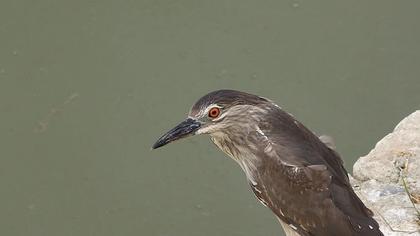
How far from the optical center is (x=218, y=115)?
134 inches

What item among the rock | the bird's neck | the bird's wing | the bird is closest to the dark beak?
the bird

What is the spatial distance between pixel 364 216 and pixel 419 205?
0.34m

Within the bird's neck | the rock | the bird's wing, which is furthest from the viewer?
the bird's neck

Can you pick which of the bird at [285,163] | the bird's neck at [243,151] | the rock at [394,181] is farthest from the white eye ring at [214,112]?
the rock at [394,181]

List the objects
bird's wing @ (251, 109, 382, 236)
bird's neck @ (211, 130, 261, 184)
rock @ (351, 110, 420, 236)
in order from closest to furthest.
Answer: bird's wing @ (251, 109, 382, 236) < rock @ (351, 110, 420, 236) < bird's neck @ (211, 130, 261, 184)

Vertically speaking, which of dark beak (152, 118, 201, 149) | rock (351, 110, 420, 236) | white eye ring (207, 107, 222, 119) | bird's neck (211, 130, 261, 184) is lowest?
rock (351, 110, 420, 236)

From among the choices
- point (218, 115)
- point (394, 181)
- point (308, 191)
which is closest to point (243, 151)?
point (218, 115)

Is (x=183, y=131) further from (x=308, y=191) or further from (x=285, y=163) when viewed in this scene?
(x=308, y=191)

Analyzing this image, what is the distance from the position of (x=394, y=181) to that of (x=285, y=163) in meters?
0.63

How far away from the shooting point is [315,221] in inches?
123

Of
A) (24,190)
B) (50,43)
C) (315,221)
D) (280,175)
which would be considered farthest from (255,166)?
(50,43)

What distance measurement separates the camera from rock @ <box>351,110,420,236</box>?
3.24 metres

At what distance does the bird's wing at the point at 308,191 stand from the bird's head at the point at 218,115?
16 centimetres

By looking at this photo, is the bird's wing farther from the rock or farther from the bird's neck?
the rock
